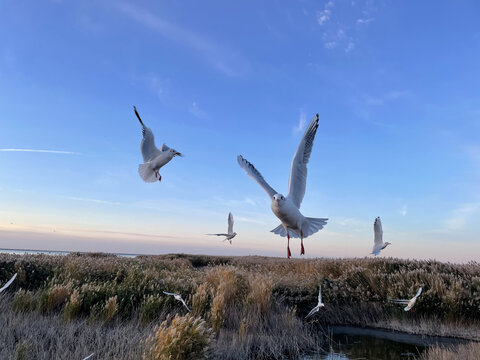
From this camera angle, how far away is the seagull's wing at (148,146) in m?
10.4

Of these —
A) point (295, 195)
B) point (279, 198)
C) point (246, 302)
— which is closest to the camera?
point (246, 302)

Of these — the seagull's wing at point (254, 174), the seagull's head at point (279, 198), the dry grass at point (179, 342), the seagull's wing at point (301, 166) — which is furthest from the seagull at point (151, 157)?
the dry grass at point (179, 342)

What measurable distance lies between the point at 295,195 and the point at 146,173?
15.1ft

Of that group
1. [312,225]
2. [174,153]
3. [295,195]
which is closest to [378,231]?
[312,225]

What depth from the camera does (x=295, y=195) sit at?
1109cm

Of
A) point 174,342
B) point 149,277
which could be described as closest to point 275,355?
point 174,342

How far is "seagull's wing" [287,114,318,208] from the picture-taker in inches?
409

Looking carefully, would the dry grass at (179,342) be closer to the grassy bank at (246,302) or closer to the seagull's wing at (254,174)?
the grassy bank at (246,302)

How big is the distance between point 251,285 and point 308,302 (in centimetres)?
174

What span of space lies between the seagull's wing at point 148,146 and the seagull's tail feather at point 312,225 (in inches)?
208

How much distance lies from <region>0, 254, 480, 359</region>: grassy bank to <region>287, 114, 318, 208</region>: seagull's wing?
2566mm

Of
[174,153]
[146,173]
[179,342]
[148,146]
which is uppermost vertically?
[148,146]

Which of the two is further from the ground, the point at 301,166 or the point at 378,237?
the point at 301,166

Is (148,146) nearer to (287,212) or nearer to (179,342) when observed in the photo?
(287,212)
